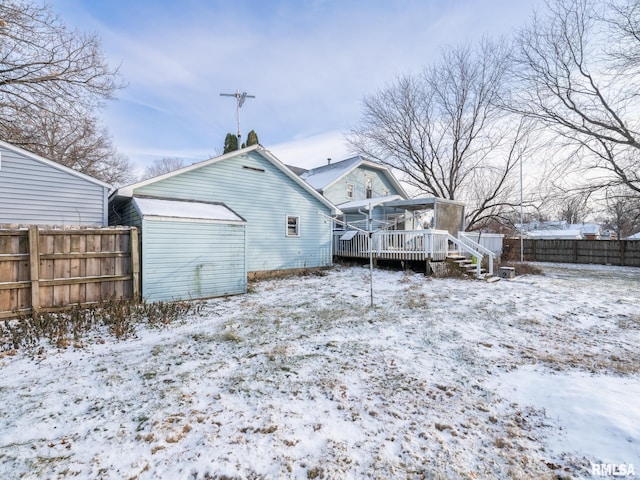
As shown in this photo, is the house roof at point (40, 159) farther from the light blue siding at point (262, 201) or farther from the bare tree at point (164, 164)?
the bare tree at point (164, 164)

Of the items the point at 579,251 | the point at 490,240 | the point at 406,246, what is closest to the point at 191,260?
the point at 406,246

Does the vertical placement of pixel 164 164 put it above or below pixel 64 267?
above

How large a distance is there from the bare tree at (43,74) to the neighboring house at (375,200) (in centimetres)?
1140

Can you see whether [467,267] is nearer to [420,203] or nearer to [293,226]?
[420,203]

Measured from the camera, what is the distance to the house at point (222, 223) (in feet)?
24.5

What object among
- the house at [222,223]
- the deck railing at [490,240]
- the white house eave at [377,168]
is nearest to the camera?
the house at [222,223]

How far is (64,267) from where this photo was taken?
20.0ft

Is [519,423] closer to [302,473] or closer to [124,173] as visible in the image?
[302,473]

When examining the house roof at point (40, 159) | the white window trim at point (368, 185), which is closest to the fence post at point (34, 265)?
the house roof at point (40, 159)

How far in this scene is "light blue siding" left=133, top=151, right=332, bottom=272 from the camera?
10188mm

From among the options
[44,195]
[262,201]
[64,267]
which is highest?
[262,201]

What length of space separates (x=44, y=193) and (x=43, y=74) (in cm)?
512

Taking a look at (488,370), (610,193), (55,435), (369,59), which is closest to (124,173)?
(369,59)

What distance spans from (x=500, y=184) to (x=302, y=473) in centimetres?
2404
